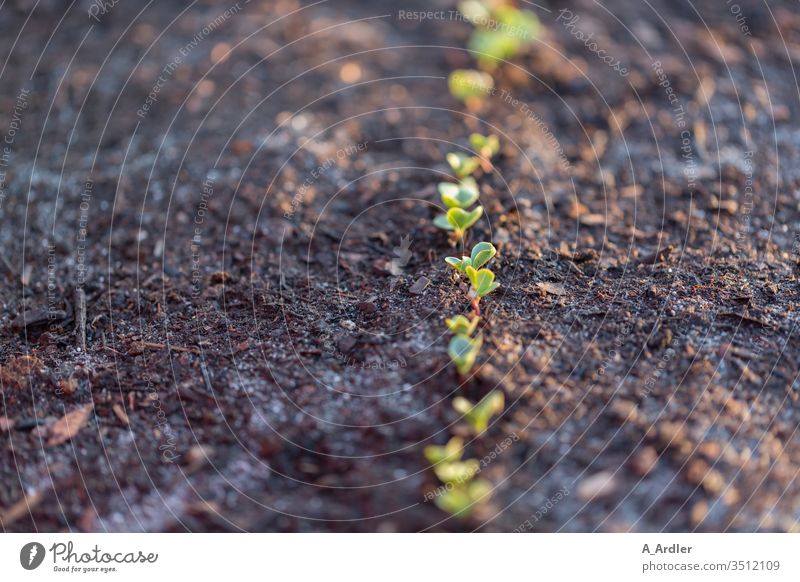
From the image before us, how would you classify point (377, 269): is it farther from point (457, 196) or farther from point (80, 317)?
point (80, 317)

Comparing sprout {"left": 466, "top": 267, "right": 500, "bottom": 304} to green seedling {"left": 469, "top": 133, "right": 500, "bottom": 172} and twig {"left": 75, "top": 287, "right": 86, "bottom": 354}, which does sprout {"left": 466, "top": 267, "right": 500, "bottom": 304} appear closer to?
green seedling {"left": 469, "top": 133, "right": 500, "bottom": 172}

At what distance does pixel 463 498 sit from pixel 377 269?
1.11 m

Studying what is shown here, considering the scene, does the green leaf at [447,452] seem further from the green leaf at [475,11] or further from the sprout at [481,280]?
the green leaf at [475,11]

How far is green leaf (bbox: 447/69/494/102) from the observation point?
12.0ft

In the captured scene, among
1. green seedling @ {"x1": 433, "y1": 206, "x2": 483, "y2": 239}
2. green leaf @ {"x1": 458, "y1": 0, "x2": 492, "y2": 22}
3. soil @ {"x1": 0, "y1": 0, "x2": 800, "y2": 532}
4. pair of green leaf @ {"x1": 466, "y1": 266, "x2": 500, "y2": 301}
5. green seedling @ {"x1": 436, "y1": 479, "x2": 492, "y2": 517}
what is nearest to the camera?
green seedling @ {"x1": 436, "y1": 479, "x2": 492, "y2": 517}

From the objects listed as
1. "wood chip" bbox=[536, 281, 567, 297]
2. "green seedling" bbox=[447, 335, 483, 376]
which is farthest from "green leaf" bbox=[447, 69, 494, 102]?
"green seedling" bbox=[447, 335, 483, 376]

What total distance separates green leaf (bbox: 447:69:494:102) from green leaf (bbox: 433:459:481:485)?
224cm

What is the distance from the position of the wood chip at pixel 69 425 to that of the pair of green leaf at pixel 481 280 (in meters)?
1.31

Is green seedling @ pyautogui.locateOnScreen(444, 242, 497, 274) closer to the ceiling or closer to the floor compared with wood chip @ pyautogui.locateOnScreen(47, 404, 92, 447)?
closer to the ceiling

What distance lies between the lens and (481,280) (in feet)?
7.59

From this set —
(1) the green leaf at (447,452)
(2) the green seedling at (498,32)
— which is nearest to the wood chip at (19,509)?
(1) the green leaf at (447,452)
